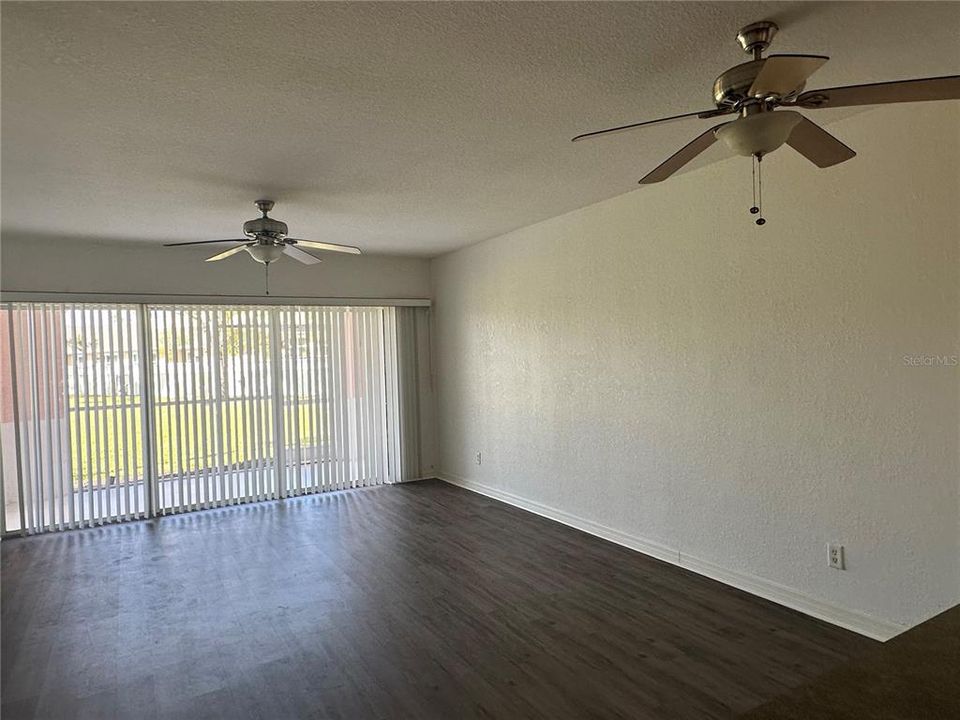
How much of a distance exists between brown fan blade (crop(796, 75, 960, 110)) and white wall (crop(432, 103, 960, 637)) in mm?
1043

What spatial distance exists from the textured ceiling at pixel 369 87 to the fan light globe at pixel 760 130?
0.37 metres

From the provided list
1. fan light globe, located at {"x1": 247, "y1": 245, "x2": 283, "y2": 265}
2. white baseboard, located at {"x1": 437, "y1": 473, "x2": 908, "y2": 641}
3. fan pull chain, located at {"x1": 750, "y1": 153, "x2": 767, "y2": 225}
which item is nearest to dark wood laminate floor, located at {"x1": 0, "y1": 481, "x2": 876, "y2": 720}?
white baseboard, located at {"x1": 437, "y1": 473, "x2": 908, "y2": 641}

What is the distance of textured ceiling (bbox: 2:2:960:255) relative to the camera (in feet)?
6.15

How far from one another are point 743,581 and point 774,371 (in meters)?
1.25

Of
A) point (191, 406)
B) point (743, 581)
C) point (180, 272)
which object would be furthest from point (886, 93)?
point (191, 406)

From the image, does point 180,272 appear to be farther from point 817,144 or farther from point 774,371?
point 817,144

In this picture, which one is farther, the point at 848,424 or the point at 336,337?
the point at 336,337

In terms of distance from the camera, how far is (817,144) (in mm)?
2146

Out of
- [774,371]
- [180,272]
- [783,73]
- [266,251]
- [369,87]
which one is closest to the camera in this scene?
[783,73]

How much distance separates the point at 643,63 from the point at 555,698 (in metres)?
2.55

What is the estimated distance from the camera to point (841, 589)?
3021mm

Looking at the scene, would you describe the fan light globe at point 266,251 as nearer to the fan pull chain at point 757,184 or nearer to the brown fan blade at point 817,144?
the fan pull chain at point 757,184

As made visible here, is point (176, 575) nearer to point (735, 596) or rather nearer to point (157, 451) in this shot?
point (157, 451)

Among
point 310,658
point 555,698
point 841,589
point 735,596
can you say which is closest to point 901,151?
point 841,589
